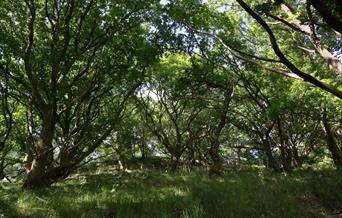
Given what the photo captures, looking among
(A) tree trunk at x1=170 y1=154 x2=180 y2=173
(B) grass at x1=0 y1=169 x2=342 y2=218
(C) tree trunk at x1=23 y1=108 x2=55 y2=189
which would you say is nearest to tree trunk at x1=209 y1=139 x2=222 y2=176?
(A) tree trunk at x1=170 y1=154 x2=180 y2=173

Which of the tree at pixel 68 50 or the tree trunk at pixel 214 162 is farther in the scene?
the tree trunk at pixel 214 162

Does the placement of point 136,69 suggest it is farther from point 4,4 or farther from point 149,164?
point 149,164

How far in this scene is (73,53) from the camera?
11.4 metres

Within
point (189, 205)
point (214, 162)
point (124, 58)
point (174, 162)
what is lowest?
point (189, 205)

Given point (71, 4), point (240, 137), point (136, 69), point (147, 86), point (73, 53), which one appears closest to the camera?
point (71, 4)

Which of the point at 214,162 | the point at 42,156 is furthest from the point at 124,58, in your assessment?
the point at 214,162

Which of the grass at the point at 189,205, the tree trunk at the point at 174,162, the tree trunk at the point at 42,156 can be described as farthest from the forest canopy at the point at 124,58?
the tree trunk at the point at 174,162

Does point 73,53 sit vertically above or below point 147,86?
below

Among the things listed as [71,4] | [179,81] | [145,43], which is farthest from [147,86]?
[71,4]

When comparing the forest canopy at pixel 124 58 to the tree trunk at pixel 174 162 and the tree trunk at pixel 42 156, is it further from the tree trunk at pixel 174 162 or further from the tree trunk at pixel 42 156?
the tree trunk at pixel 174 162

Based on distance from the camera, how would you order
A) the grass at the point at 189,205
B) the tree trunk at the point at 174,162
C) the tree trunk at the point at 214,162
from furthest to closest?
the tree trunk at the point at 174,162
the tree trunk at the point at 214,162
the grass at the point at 189,205

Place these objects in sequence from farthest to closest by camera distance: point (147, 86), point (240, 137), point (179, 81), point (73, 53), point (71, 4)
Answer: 1. point (240, 137)
2. point (147, 86)
3. point (179, 81)
4. point (73, 53)
5. point (71, 4)

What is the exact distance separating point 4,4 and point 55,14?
165cm

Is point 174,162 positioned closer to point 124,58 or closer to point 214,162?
point 214,162
